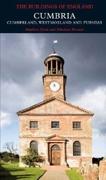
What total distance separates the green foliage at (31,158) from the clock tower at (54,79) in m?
8.21

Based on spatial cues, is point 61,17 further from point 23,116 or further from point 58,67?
point 58,67

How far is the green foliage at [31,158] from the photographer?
1700 inches

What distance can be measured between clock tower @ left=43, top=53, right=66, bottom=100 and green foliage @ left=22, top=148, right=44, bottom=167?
8208mm

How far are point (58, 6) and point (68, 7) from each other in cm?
46

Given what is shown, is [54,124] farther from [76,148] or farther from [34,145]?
[76,148]

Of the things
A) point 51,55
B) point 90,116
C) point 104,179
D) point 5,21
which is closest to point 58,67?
point 51,55

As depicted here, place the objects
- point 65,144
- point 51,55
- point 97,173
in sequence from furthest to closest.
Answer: point 51,55 → point 65,144 → point 97,173

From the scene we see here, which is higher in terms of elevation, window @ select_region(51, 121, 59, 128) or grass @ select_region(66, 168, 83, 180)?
window @ select_region(51, 121, 59, 128)

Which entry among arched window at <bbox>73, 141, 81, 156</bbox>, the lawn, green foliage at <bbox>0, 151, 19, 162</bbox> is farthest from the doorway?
the lawn

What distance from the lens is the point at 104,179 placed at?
14.8 meters

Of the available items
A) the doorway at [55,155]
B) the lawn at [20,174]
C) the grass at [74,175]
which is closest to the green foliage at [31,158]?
the doorway at [55,155]

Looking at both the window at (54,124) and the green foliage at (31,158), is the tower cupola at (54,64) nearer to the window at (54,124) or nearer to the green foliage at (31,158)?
the window at (54,124)

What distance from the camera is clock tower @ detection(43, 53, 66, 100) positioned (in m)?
49.3

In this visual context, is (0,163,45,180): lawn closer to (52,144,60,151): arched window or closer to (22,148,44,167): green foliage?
(22,148,44,167): green foliage
